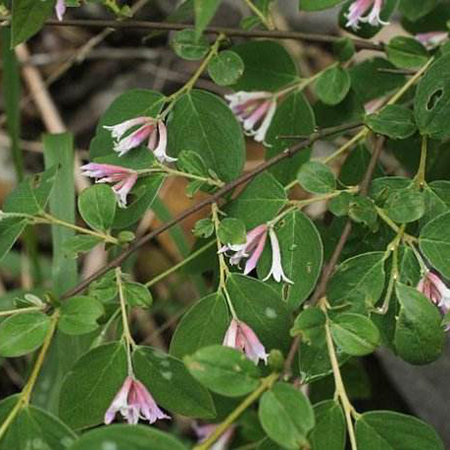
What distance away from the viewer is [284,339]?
0.92 metres

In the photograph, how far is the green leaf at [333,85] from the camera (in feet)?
3.73

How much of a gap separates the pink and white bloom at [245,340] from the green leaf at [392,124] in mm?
282

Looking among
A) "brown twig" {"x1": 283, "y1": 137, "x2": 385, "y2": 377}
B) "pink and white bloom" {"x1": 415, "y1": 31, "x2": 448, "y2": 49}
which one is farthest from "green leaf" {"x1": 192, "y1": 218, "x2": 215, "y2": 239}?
"pink and white bloom" {"x1": 415, "y1": 31, "x2": 448, "y2": 49}

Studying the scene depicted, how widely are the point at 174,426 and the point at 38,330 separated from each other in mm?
1082

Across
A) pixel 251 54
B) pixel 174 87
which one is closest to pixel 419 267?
pixel 251 54

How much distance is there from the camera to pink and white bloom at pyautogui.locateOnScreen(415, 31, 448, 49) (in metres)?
1.24

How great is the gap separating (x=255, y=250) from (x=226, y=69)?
0.72ft

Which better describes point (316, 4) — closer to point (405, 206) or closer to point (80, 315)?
point (405, 206)

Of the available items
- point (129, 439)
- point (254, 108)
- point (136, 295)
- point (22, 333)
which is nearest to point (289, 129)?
point (254, 108)

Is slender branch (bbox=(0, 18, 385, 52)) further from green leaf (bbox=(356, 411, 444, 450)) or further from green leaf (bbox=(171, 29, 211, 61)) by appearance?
green leaf (bbox=(356, 411, 444, 450))

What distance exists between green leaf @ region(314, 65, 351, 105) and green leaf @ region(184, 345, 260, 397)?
1.62 feet

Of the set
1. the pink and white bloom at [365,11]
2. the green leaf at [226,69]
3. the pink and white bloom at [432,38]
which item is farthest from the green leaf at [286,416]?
the pink and white bloom at [432,38]

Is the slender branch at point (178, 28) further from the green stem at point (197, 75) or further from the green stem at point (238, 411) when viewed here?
the green stem at point (238, 411)

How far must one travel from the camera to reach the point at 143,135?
101cm
